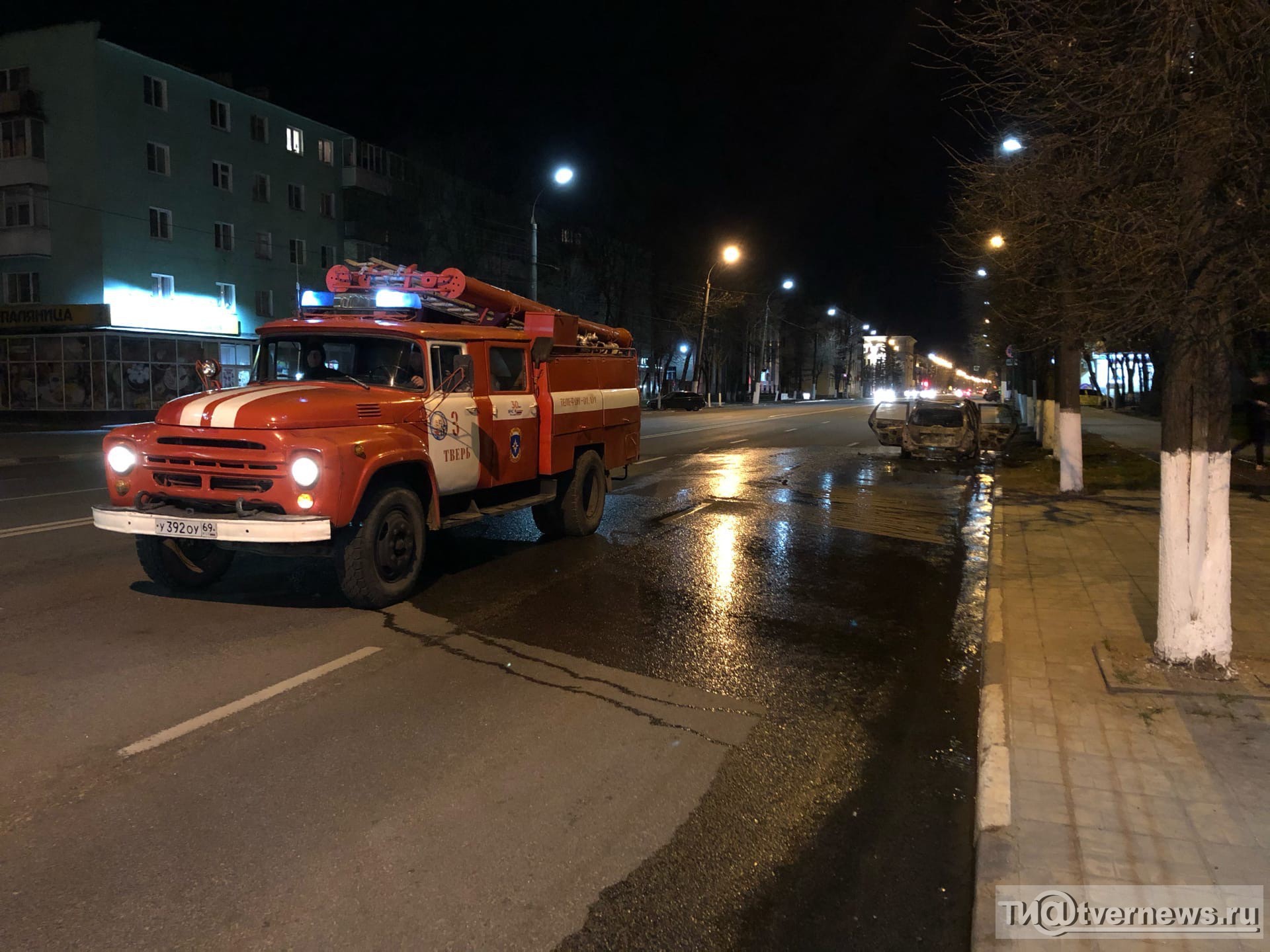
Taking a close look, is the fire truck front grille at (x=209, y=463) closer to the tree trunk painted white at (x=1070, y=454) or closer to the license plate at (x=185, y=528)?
the license plate at (x=185, y=528)

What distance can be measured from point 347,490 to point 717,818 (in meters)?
3.79

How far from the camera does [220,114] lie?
38031 millimetres

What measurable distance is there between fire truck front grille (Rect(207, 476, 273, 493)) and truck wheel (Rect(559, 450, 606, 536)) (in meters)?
4.44

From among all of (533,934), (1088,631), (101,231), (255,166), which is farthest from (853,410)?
(533,934)

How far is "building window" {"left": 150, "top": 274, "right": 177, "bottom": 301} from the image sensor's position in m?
35.2

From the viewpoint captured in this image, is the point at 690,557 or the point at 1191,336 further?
the point at 690,557

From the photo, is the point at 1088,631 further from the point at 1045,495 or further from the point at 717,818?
the point at 1045,495

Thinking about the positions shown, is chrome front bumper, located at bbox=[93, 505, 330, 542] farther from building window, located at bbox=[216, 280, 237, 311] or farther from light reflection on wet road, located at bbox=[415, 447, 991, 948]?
building window, located at bbox=[216, 280, 237, 311]

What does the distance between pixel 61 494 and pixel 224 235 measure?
28390 mm

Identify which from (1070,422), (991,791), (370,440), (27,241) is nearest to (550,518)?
(370,440)

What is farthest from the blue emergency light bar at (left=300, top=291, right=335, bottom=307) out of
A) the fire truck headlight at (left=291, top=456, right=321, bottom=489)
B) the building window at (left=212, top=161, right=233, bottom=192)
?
the building window at (left=212, top=161, right=233, bottom=192)

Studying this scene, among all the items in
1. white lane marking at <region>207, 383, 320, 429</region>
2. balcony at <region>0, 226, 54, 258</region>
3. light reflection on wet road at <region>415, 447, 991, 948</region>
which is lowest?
light reflection on wet road at <region>415, 447, 991, 948</region>

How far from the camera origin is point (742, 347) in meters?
80.2

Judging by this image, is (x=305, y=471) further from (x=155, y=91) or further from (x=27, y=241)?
(x=155, y=91)
